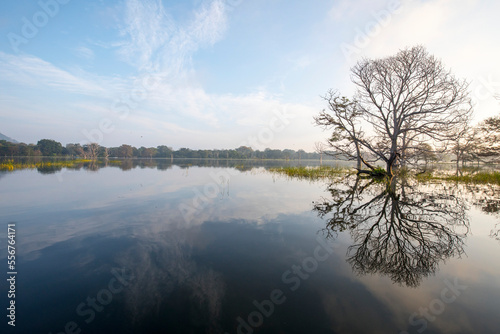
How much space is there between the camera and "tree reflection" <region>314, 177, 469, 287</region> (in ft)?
11.1

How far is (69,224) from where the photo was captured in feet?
17.5

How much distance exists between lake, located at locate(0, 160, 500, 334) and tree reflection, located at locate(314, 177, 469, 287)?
1.3 inches

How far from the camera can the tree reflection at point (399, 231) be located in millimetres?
3375

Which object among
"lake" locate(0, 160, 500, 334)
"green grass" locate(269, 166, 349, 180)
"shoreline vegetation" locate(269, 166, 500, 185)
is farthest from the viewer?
"green grass" locate(269, 166, 349, 180)

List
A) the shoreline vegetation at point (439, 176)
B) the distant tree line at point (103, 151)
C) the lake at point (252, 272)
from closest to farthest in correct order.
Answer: the lake at point (252, 272), the shoreline vegetation at point (439, 176), the distant tree line at point (103, 151)

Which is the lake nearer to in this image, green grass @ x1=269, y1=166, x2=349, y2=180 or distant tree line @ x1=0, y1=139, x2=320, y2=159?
green grass @ x1=269, y1=166, x2=349, y2=180

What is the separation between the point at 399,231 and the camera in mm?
4883

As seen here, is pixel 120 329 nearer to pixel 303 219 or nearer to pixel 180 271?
pixel 180 271

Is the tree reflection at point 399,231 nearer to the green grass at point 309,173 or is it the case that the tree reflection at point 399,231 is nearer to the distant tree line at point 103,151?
the green grass at point 309,173

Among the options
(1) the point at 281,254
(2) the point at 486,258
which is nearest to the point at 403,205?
(2) the point at 486,258

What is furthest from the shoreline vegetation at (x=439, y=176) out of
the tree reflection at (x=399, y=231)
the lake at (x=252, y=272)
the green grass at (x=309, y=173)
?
the lake at (x=252, y=272)

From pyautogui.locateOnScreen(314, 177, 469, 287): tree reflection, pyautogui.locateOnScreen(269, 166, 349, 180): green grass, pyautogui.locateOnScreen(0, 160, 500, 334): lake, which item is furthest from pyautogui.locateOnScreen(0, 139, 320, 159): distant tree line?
pyautogui.locateOnScreen(314, 177, 469, 287): tree reflection

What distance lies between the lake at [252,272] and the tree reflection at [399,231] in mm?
33

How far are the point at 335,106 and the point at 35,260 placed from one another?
1864 cm
